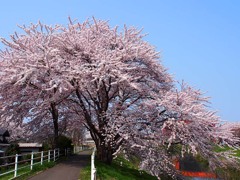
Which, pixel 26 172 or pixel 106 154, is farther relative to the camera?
pixel 106 154

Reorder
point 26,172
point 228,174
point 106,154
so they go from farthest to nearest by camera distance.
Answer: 1. point 228,174
2. point 106,154
3. point 26,172

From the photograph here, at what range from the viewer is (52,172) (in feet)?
59.1

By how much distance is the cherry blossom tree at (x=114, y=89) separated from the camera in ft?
69.6

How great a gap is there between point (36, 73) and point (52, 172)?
738 cm

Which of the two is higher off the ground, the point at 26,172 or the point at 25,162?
the point at 25,162

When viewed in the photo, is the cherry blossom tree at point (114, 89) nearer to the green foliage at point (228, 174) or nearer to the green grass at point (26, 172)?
the green grass at point (26, 172)

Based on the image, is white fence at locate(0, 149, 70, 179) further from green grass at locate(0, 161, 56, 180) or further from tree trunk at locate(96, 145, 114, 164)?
tree trunk at locate(96, 145, 114, 164)

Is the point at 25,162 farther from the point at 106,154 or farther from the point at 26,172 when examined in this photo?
the point at 26,172

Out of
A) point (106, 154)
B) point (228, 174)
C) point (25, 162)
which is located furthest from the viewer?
point (228, 174)

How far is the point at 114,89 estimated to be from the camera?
84.5 ft

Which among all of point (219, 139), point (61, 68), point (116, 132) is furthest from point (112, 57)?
point (219, 139)

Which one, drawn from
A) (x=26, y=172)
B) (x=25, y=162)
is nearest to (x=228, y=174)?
(x=25, y=162)

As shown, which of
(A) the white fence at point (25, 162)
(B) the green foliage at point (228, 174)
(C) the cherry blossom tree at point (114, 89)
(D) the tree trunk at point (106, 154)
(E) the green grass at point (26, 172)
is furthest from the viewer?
(B) the green foliage at point (228, 174)

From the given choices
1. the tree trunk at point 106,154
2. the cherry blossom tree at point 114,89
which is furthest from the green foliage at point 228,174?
the tree trunk at point 106,154
